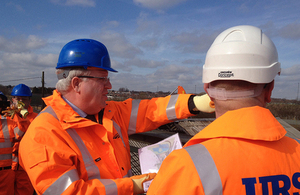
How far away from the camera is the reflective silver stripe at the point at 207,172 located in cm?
94

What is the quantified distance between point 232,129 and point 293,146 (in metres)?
0.45

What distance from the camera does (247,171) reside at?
3.23 ft

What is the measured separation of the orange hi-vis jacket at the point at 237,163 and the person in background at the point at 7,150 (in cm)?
429

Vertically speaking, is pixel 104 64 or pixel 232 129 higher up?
pixel 104 64

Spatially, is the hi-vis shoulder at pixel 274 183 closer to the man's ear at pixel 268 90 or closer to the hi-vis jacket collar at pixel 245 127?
the hi-vis jacket collar at pixel 245 127

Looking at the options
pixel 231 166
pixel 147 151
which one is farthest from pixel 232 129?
pixel 147 151

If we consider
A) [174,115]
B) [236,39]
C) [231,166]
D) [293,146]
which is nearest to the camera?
[231,166]

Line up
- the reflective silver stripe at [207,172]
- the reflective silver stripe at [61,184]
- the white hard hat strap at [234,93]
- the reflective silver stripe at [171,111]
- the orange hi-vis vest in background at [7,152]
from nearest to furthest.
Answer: the reflective silver stripe at [207,172], the white hard hat strap at [234,93], the reflective silver stripe at [61,184], the reflective silver stripe at [171,111], the orange hi-vis vest in background at [7,152]

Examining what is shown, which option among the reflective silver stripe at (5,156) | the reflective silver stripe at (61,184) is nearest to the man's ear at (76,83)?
the reflective silver stripe at (61,184)

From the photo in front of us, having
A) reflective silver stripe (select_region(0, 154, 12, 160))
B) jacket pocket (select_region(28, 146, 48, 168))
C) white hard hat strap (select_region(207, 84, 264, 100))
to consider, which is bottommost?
reflective silver stripe (select_region(0, 154, 12, 160))

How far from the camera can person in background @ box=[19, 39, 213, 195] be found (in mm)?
Result: 1675

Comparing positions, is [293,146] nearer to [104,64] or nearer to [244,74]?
[244,74]

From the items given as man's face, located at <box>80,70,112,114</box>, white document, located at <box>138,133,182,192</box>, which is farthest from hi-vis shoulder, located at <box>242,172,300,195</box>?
man's face, located at <box>80,70,112,114</box>

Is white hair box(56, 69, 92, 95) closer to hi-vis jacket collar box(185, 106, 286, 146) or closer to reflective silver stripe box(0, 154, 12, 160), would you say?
hi-vis jacket collar box(185, 106, 286, 146)
